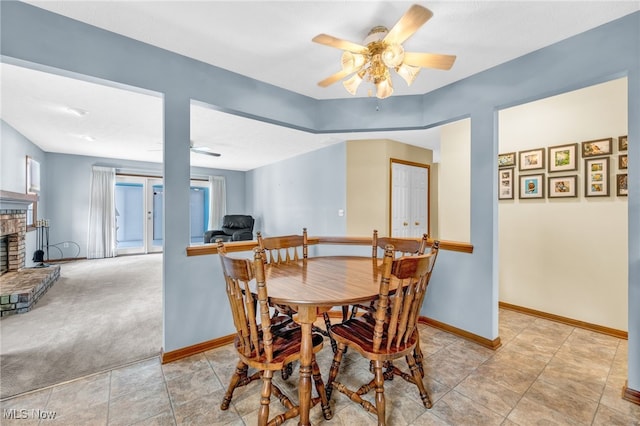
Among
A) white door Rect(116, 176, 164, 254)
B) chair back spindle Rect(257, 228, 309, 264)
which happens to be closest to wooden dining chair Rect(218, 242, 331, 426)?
chair back spindle Rect(257, 228, 309, 264)

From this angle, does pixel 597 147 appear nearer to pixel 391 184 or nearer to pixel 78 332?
pixel 391 184

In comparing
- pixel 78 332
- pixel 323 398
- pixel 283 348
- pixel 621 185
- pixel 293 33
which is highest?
pixel 293 33

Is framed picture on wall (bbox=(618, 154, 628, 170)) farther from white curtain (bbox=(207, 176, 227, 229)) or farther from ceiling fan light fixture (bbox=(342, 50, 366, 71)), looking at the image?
white curtain (bbox=(207, 176, 227, 229))

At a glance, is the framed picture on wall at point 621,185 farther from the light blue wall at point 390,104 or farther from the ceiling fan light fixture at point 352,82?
the ceiling fan light fixture at point 352,82

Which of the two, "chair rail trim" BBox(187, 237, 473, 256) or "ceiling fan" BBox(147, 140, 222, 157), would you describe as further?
"ceiling fan" BBox(147, 140, 222, 157)

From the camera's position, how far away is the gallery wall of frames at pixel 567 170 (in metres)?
2.54

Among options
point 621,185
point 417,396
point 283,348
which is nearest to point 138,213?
point 283,348

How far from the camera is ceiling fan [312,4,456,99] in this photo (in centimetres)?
152

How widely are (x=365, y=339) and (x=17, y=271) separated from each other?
525cm

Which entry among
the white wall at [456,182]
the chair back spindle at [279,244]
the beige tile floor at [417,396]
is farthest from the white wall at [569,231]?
the chair back spindle at [279,244]

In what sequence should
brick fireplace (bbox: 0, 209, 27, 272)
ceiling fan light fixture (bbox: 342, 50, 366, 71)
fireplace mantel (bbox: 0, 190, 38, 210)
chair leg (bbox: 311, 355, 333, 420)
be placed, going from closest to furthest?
chair leg (bbox: 311, 355, 333, 420)
ceiling fan light fixture (bbox: 342, 50, 366, 71)
fireplace mantel (bbox: 0, 190, 38, 210)
brick fireplace (bbox: 0, 209, 27, 272)

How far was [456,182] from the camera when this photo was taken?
3639 mm

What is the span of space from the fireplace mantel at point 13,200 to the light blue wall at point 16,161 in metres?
0.22

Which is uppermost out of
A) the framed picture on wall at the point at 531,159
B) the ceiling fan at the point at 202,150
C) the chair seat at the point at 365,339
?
the ceiling fan at the point at 202,150
